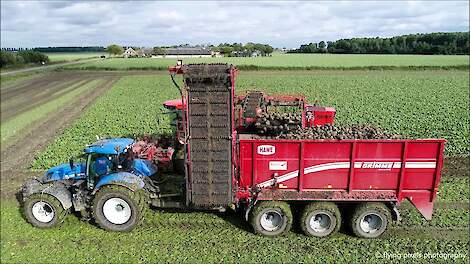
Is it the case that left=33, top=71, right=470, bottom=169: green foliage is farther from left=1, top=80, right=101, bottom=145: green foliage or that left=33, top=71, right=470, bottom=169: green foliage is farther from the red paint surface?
the red paint surface

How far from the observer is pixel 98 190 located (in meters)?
8.09

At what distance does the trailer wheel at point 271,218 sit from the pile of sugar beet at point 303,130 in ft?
5.28

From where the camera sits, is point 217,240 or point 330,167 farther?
point 217,240

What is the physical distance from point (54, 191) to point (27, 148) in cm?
842

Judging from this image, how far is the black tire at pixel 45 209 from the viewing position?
27.1 ft

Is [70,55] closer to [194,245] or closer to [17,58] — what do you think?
[17,58]

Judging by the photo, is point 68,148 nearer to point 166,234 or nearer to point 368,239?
point 166,234

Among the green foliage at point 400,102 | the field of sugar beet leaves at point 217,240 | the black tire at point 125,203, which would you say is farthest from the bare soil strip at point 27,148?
the green foliage at point 400,102

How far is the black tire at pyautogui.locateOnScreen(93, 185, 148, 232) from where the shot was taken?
26.2 ft

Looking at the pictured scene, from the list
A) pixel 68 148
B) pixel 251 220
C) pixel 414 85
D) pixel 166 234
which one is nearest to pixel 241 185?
pixel 251 220

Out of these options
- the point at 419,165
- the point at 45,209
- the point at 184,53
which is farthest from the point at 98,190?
the point at 419,165

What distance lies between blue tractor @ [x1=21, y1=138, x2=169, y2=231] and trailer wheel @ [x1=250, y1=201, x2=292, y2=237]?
2.49m

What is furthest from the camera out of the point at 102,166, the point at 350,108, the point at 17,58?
the point at 350,108

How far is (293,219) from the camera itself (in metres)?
8.33
